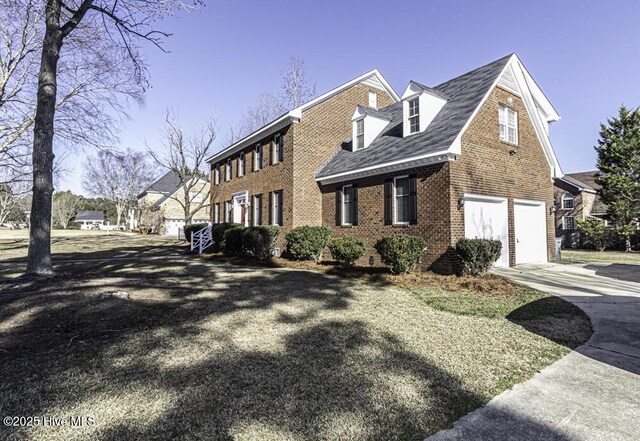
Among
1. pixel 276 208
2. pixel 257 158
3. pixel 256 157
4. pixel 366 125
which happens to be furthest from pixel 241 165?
pixel 366 125

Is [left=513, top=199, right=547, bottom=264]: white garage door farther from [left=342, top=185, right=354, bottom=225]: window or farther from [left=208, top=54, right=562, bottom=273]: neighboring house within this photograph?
[left=342, top=185, right=354, bottom=225]: window

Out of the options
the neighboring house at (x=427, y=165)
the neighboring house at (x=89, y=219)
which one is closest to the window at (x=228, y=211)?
the neighboring house at (x=427, y=165)

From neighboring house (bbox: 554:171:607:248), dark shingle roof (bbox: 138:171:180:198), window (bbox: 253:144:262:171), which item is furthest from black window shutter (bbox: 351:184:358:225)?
dark shingle roof (bbox: 138:171:180:198)

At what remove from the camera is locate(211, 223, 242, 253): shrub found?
17297 millimetres

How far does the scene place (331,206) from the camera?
591 inches

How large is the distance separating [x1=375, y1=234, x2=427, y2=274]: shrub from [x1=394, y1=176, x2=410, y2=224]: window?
5.90ft

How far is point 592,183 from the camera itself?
3300cm

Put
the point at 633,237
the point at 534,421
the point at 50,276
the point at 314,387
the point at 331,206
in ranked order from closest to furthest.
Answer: the point at 534,421 → the point at 314,387 → the point at 50,276 → the point at 331,206 → the point at 633,237

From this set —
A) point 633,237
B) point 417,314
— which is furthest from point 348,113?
point 633,237

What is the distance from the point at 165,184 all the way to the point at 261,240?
42942 mm

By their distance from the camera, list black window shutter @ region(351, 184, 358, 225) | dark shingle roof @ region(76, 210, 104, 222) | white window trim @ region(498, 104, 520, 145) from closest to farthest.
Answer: white window trim @ region(498, 104, 520, 145)
black window shutter @ region(351, 184, 358, 225)
dark shingle roof @ region(76, 210, 104, 222)

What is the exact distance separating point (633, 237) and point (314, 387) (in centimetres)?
3171

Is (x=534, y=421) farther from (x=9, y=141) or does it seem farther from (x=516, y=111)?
(x=9, y=141)

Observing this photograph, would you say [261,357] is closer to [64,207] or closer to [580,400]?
[580,400]
